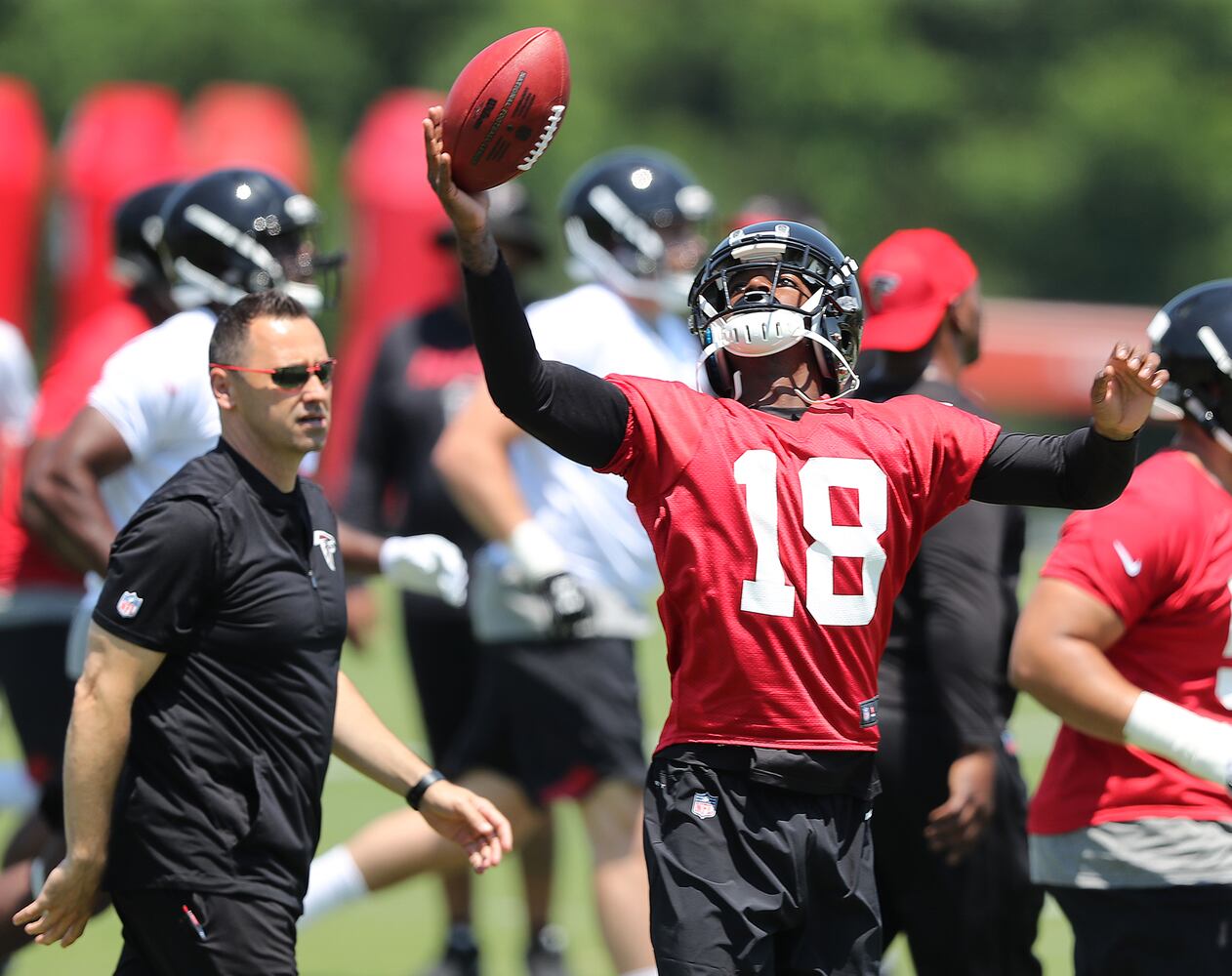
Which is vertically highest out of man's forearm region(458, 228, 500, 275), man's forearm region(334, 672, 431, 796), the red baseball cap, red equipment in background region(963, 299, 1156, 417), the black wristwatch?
man's forearm region(458, 228, 500, 275)

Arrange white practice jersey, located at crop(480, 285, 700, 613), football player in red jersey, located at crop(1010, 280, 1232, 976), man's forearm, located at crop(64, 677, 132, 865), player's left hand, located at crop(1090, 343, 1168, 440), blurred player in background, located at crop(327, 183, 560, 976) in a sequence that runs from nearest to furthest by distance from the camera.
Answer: player's left hand, located at crop(1090, 343, 1168, 440) < man's forearm, located at crop(64, 677, 132, 865) < football player in red jersey, located at crop(1010, 280, 1232, 976) < white practice jersey, located at crop(480, 285, 700, 613) < blurred player in background, located at crop(327, 183, 560, 976)

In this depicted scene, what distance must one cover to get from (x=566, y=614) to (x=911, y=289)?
134cm

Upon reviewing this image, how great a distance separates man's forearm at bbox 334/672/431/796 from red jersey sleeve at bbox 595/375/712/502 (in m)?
0.99

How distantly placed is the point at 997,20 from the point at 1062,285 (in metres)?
5.57

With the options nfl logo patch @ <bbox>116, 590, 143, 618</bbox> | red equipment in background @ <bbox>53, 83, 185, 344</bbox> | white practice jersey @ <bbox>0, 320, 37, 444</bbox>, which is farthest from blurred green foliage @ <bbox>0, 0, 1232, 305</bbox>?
nfl logo patch @ <bbox>116, 590, 143, 618</bbox>

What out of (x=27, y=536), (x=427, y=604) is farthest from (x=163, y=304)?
(x=427, y=604)

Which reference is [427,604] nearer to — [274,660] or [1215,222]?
[274,660]

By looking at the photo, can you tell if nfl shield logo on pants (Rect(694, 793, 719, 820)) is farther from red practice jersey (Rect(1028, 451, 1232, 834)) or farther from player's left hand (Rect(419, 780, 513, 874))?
red practice jersey (Rect(1028, 451, 1232, 834))

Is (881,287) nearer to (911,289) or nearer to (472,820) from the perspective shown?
(911,289)

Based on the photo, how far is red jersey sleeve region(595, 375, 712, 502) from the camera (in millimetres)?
3383

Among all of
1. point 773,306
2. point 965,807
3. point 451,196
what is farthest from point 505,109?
point 965,807

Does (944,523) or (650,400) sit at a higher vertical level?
(650,400)

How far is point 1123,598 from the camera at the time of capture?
389 centimetres

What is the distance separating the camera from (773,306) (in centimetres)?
349
